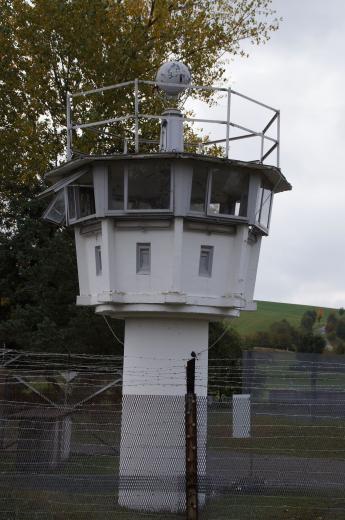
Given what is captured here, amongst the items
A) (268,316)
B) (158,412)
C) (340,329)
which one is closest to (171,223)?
(158,412)

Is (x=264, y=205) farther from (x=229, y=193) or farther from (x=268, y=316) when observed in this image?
(x=268, y=316)

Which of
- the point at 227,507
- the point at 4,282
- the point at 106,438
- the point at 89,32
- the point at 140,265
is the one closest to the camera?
the point at 227,507

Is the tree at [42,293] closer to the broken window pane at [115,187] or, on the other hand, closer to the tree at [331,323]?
the broken window pane at [115,187]

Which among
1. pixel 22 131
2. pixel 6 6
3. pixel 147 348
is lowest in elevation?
pixel 147 348

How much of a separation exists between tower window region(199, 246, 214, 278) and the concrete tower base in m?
0.92

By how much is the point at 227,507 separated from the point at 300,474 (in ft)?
4.10

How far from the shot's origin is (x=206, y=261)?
14.1m

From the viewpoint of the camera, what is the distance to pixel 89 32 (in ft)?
93.9

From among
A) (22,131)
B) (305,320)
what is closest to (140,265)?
(22,131)

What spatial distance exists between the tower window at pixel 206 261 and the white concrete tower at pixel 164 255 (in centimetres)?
2

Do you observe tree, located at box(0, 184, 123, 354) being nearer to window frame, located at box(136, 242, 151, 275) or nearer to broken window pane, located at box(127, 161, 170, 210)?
window frame, located at box(136, 242, 151, 275)

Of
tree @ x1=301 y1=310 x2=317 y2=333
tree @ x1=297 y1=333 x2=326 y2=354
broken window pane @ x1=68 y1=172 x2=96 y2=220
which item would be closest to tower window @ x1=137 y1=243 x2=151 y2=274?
broken window pane @ x1=68 y1=172 x2=96 y2=220

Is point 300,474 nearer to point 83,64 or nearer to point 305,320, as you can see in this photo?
point 83,64

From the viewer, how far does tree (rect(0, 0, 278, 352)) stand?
28703 millimetres
